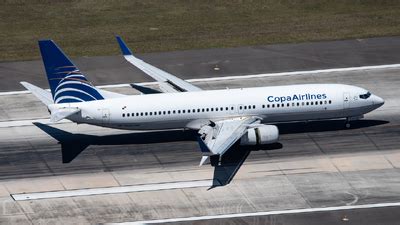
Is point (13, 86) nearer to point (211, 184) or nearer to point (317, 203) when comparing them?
point (211, 184)

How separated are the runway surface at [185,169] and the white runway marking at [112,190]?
0.32 meters

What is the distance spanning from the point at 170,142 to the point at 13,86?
19.0m

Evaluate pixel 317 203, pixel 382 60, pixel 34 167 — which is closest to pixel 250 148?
pixel 317 203

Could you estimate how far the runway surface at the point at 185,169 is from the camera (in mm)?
65375

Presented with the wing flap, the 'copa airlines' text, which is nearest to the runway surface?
the wing flap

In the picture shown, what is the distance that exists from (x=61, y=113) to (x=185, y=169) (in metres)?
9.83

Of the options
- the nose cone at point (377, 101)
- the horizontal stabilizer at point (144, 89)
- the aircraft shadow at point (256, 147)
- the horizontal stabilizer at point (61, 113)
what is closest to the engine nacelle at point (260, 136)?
the aircraft shadow at point (256, 147)

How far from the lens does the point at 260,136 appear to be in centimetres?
7188

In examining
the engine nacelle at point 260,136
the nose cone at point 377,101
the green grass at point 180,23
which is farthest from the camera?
the green grass at point 180,23

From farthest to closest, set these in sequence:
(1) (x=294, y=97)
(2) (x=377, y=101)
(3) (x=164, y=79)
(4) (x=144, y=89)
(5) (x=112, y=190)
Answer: (4) (x=144, y=89), (3) (x=164, y=79), (2) (x=377, y=101), (1) (x=294, y=97), (5) (x=112, y=190)

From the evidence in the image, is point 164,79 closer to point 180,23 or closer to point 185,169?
point 185,169

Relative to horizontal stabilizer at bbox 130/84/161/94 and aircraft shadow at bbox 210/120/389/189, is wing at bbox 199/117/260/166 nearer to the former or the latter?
aircraft shadow at bbox 210/120/389/189

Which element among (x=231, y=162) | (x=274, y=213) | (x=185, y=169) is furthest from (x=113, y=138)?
(x=274, y=213)

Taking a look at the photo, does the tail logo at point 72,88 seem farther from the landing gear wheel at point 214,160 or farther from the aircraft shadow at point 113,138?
the landing gear wheel at point 214,160
